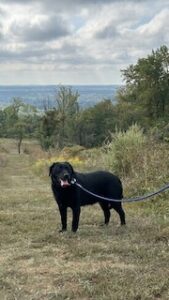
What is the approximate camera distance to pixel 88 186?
7.88 m

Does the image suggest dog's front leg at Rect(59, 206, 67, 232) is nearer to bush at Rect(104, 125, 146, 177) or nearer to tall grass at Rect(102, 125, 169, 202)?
tall grass at Rect(102, 125, 169, 202)

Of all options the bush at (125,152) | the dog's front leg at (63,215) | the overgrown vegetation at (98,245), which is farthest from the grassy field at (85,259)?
the bush at (125,152)

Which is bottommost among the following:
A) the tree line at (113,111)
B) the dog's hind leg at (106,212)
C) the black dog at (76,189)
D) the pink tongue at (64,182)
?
the tree line at (113,111)

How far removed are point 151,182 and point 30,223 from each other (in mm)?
4945

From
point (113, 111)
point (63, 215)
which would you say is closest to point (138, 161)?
point (63, 215)

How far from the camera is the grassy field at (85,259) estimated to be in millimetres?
4797

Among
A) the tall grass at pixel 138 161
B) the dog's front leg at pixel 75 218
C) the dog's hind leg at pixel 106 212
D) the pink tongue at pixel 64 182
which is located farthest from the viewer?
the tall grass at pixel 138 161

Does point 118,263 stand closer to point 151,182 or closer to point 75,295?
point 75,295

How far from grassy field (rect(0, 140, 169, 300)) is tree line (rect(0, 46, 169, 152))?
137 feet

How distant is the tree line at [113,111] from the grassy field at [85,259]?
41.7 meters

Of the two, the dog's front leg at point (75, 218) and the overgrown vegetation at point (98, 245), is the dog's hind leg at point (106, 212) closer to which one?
the overgrown vegetation at point (98, 245)

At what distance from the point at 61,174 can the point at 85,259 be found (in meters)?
1.54

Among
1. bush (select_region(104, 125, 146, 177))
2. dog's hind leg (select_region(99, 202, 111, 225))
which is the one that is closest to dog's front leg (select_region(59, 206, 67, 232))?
dog's hind leg (select_region(99, 202, 111, 225))

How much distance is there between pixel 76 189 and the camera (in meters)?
7.46
